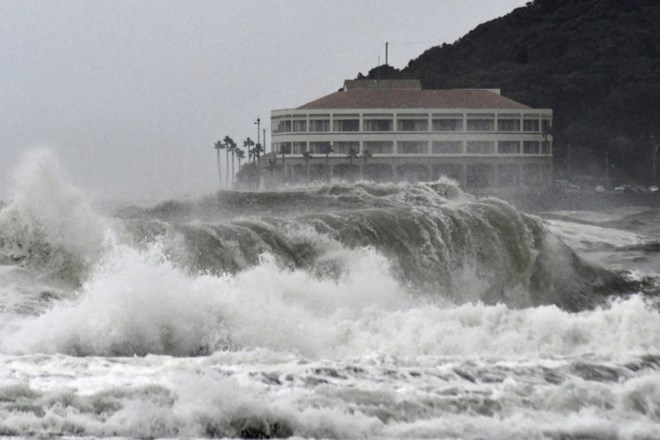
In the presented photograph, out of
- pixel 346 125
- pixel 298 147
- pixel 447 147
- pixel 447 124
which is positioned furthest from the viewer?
pixel 298 147

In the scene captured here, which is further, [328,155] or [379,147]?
[379,147]

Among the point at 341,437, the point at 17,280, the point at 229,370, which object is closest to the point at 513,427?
the point at 341,437

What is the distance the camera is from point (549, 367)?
15.0 meters

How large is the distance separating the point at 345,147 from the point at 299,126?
14.2ft

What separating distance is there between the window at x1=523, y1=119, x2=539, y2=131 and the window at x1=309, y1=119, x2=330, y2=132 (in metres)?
16.4

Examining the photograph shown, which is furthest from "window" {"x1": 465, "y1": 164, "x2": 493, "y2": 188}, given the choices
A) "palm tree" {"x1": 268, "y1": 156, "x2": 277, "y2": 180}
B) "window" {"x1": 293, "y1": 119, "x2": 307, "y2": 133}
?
"palm tree" {"x1": 268, "y1": 156, "x2": 277, "y2": 180}

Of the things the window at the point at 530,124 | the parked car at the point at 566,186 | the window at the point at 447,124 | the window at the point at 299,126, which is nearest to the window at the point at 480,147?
the window at the point at 447,124

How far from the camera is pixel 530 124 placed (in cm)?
9512

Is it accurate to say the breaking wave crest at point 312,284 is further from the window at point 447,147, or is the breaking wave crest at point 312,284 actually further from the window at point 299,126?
the window at point 299,126

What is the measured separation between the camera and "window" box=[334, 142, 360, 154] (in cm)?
9094

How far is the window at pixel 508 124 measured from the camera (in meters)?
92.6

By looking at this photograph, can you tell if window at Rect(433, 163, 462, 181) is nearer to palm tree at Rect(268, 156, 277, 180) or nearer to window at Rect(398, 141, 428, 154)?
window at Rect(398, 141, 428, 154)

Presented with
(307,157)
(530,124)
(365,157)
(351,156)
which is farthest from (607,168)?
(307,157)

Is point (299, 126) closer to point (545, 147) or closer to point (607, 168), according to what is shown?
point (545, 147)
